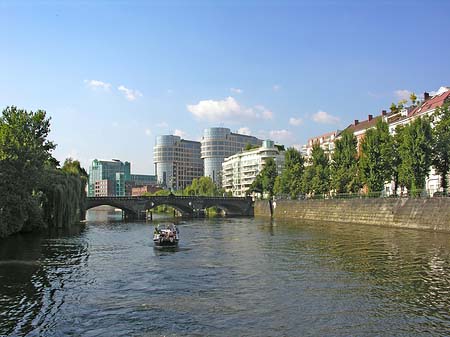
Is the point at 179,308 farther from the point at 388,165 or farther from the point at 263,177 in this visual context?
the point at 263,177


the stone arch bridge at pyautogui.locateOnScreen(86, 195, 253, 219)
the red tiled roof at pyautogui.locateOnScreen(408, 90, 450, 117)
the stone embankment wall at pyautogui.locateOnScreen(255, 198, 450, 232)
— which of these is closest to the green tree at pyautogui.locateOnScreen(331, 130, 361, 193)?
the stone embankment wall at pyautogui.locateOnScreen(255, 198, 450, 232)

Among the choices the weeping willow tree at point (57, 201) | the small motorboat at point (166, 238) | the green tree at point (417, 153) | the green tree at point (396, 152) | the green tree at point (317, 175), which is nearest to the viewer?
the small motorboat at point (166, 238)

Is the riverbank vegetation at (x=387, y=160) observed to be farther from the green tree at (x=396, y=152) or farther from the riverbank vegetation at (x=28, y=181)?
the riverbank vegetation at (x=28, y=181)

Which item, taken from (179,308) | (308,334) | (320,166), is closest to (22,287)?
(179,308)

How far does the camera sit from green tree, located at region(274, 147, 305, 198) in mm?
141875

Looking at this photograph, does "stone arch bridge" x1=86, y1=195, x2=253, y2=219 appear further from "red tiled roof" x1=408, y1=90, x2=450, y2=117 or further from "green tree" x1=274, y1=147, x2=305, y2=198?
"red tiled roof" x1=408, y1=90, x2=450, y2=117

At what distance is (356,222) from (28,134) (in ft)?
216

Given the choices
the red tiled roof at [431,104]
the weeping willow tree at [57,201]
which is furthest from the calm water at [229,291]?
the red tiled roof at [431,104]

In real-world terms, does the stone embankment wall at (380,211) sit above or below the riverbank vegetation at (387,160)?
below

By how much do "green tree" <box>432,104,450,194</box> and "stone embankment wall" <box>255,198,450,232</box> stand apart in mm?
9600

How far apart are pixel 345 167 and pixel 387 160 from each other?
1910 cm

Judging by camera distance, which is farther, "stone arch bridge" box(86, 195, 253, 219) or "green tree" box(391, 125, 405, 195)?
"stone arch bridge" box(86, 195, 253, 219)

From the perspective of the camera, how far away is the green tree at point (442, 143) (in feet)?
273

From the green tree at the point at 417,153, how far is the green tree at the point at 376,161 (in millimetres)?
8802
